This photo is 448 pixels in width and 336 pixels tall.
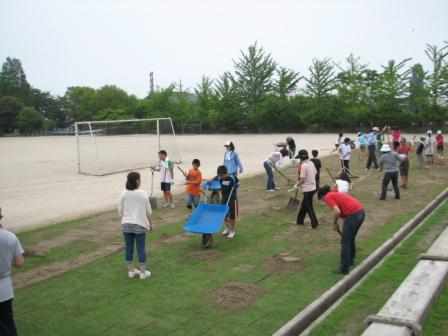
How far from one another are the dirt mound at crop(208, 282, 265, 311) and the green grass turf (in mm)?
1118

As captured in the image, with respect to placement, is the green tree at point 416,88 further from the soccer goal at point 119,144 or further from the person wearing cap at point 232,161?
the person wearing cap at point 232,161

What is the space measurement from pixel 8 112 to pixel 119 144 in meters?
63.9

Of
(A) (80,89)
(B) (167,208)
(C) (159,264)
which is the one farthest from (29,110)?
(C) (159,264)

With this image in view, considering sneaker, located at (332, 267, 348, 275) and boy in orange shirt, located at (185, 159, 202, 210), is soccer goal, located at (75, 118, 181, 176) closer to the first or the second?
boy in orange shirt, located at (185, 159, 202, 210)

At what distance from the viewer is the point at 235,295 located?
6.54 metres

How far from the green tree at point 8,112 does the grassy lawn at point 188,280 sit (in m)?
78.8

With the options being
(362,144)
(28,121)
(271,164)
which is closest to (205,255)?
(271,164)

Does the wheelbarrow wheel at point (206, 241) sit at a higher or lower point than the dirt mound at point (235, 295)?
higher

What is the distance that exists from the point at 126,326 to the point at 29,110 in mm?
80648

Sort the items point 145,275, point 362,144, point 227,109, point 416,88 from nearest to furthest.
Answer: point 145,275 → point 362,144 → point 416,88 → point 227,109

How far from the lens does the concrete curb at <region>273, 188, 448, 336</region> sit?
561 cm

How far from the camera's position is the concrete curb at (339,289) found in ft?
18.4

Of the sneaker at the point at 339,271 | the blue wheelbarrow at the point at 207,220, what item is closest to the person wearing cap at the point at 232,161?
the blue wheelbarrow at the point at 207,220

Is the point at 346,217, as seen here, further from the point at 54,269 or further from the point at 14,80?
the point at 14,80
